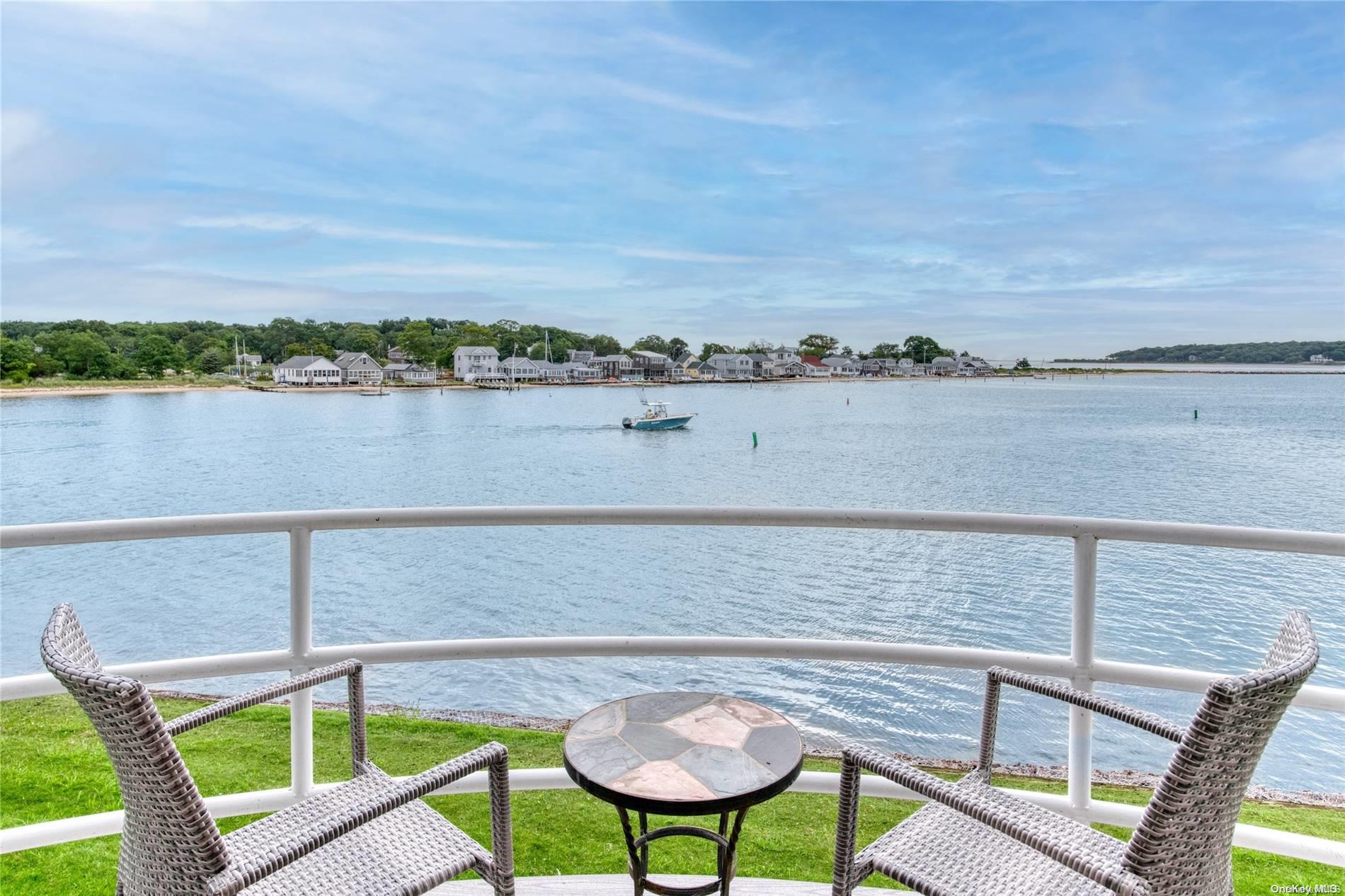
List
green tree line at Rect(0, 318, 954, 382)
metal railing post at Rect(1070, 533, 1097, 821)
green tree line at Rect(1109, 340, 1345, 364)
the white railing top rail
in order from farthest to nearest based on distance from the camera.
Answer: green tree line at Rect(0, 318, 954, 382) → green tree line at Rect(1109, 340, 1345, 364) → metal railing post at Rect(1070, 533, 1097, 821) → the white railing top rail

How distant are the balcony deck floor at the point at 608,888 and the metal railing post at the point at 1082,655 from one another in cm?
65

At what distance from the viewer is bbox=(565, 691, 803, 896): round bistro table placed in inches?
59.8

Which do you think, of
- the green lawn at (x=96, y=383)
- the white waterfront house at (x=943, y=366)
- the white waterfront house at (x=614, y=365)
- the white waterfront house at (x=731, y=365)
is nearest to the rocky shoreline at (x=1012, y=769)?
the green lawn at (x=96, y=383)

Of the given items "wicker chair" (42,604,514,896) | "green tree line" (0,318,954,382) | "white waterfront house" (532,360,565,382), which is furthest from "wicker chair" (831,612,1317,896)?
"white waterfront house" (532,360,565,382)

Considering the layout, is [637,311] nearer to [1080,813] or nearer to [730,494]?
[730,494]

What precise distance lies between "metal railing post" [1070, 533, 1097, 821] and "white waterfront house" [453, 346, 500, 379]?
55555 millimetres

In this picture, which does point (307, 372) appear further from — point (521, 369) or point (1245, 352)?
point (1245, 352)

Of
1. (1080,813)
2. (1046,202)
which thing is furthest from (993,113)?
(1080,813)

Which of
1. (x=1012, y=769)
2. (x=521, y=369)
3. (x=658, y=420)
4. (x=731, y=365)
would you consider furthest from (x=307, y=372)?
(x=1012, y=769)

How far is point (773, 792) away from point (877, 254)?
184 ft

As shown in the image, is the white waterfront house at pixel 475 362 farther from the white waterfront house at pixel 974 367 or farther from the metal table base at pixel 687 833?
the metal table base at pixel 687 833

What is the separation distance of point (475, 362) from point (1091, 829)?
60.2m

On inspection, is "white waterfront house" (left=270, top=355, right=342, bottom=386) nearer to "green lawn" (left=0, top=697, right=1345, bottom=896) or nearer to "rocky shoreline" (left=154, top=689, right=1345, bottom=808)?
"rocky shoreline" (left=154, top=689, right=1345, bottom=808)

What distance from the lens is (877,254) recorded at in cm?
5378
